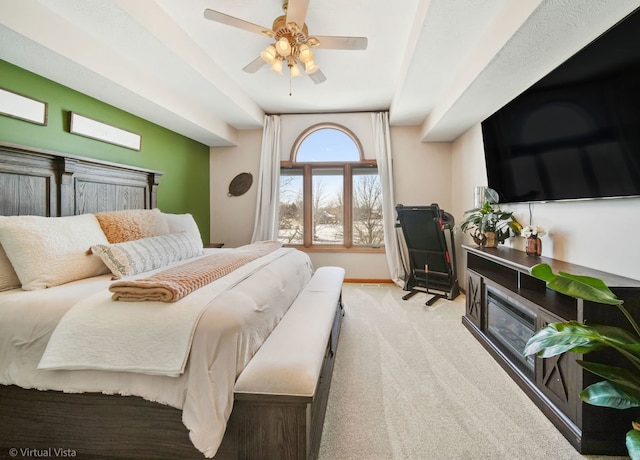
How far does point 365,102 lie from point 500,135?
6.83 ft

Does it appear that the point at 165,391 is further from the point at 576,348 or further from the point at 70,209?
the point at 70,209

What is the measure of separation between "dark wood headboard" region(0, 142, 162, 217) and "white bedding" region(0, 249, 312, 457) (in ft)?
3.09

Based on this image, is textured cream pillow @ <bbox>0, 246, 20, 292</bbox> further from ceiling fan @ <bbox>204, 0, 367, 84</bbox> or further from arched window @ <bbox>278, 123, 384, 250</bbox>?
arched window @ <bbox>278, 123, 384, 250</bbox>

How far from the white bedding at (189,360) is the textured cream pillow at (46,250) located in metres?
0.12

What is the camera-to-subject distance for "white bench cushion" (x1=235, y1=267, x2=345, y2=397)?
3.74 feet

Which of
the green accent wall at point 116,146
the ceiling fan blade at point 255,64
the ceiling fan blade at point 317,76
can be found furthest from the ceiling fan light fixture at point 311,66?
the green accent wall at point 116,146

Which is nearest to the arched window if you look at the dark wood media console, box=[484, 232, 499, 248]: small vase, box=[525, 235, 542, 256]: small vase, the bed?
box=[484, 232, 499, 248]: small vase

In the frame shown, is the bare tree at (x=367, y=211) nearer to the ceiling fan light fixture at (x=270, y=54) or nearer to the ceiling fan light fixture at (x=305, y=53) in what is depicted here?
the ceiling fan light fixture at (x=305, y=53)

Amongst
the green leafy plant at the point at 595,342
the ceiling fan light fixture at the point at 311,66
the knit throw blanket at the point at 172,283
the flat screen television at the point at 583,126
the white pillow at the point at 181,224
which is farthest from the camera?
the white pillow at the point at 181,224

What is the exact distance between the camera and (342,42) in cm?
219

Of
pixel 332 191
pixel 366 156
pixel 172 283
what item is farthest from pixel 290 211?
pixel 172 283

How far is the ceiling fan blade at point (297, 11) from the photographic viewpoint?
→ 189 centimetres

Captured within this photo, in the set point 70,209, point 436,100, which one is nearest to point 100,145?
point 70,209

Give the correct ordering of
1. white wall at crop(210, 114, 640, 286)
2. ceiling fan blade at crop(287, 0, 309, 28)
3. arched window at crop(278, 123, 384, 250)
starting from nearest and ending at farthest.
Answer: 1. ceiling fan blade at crop(287, 0, 309, 28)
2. white wall at crop(210, 114, 640, 286)
3. arched window at crop(278, 123, 384, 250)
